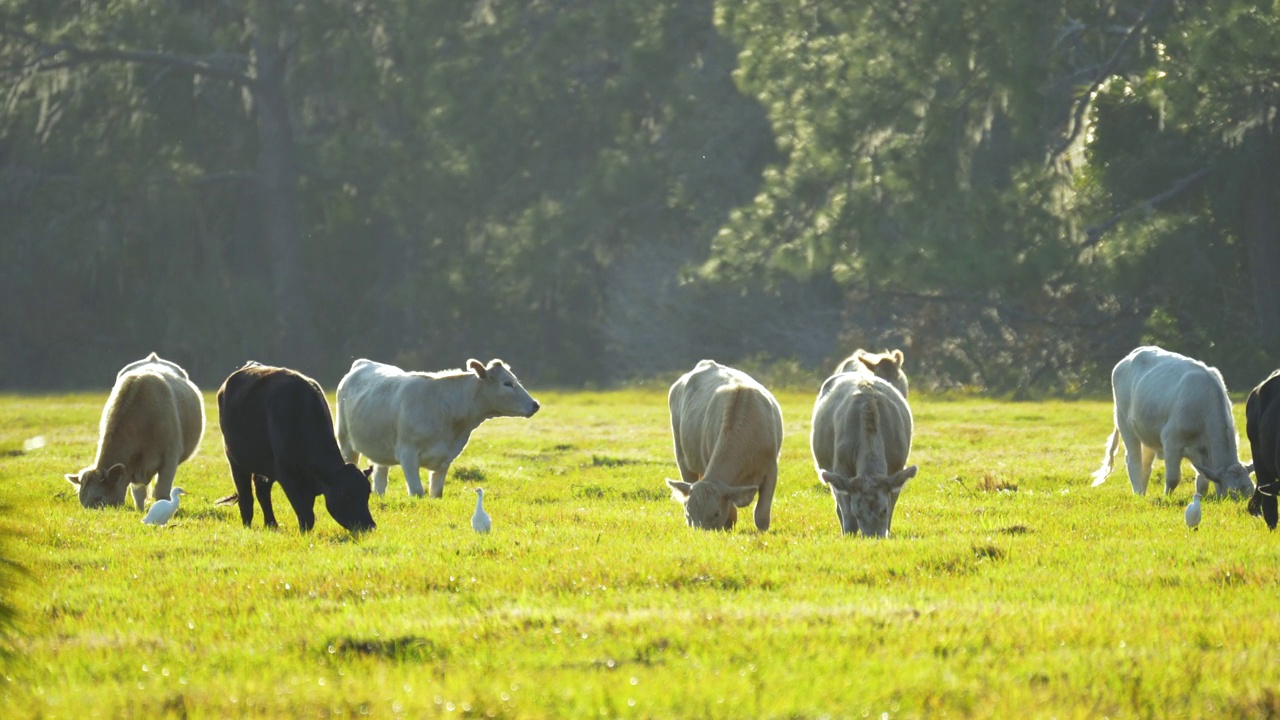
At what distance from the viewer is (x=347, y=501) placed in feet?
43.2

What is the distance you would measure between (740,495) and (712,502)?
0.23 m

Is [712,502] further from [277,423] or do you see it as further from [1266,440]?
[1266,440]

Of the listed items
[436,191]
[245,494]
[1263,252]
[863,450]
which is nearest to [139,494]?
[245,494]

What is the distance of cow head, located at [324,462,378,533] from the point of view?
517 inches

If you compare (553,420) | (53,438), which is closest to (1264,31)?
(553,420)

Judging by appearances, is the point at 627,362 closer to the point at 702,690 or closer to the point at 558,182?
the point at 558,182

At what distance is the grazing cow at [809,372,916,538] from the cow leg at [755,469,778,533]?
50 centimetres

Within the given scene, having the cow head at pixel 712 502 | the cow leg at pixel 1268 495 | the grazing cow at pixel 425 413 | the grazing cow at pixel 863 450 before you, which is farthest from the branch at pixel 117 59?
the cow leg at pixel 1268 495

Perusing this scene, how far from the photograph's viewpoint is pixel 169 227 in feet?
167

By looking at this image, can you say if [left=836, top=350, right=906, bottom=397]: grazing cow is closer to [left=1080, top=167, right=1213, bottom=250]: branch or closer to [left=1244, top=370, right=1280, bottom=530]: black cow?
[left=1244, top=370, right=1280, bottom=530]: black cow

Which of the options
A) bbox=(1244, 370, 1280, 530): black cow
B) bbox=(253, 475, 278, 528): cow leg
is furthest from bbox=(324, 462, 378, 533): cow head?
bbox=(1244, 370, 1280, 530): black cow

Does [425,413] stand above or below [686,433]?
below

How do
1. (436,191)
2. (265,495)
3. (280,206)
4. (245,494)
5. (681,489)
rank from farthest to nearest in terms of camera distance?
1. (280,206)
2. (436,191)
3. (245,494)
4. (265,495)
5. (681,489)

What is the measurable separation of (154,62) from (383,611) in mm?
43792
